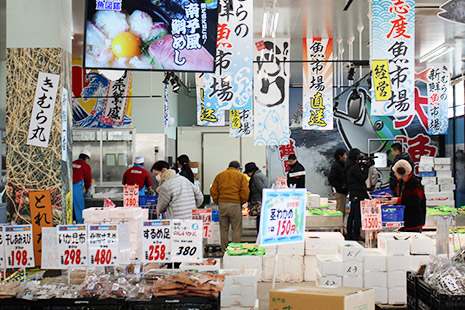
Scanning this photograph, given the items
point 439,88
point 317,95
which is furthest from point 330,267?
point 439,88

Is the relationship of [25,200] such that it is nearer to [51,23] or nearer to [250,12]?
[51,23]

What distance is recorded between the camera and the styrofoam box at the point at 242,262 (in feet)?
21.8

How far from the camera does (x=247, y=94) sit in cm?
780

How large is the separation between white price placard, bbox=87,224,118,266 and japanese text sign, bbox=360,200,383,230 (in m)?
4.59

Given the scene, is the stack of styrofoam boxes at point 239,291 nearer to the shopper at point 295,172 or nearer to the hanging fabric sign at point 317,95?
the shopper at point 295,172

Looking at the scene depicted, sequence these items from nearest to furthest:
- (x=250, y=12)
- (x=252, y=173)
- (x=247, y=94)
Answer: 1. (x=250, y=12)
2. (x=247, y=94)
3. (x=252, y=173)

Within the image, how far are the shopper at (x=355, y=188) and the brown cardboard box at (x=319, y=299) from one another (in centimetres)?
616

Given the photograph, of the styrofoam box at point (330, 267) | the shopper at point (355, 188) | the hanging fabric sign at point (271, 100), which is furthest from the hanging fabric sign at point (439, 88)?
the styrofoam box at point (330, 267)

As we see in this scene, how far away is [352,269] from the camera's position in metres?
6.08

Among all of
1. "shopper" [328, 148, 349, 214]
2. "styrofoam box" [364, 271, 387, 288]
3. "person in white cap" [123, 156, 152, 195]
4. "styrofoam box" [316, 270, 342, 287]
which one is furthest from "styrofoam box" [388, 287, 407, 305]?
"person in white cap" [123, 156, 152, 195]

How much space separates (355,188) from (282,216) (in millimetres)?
5727

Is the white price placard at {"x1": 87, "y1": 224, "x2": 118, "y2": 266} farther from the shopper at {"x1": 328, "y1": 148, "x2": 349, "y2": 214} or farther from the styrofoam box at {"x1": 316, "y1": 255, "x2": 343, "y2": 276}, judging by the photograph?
the shopper at {"x1": 328, "y1": 148, "x2": 349, "y2": 214}

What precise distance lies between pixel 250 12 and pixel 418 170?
1315cm

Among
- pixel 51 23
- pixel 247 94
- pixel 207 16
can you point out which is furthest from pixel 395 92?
pixel 51 23
